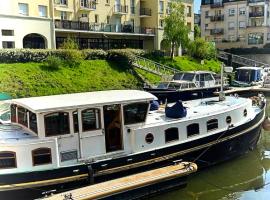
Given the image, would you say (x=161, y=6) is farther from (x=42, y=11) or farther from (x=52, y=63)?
(x=52, y=63)

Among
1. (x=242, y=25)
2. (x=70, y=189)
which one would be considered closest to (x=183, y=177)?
(x=70, y=189)

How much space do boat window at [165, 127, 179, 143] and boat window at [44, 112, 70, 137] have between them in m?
3.73

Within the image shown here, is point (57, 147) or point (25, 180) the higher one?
point (57, 147)

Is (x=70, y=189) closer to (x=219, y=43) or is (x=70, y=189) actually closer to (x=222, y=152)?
(x=222, y=152)

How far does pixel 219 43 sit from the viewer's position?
228ft

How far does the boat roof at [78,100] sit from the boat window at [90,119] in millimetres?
235

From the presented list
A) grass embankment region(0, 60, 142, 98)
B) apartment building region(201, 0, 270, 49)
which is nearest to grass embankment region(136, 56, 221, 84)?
grass embankment region(0, 60, 142, 98)

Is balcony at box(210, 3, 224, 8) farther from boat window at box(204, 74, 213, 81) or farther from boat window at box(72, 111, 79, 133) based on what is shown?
boat window at box(72, 111, 79, 133)

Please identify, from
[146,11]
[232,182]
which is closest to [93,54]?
[146,11]

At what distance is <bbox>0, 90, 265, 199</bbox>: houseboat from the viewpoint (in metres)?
10.6

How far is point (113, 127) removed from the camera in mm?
12055

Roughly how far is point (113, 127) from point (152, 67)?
2713 cm

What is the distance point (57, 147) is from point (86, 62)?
2377 centimetres

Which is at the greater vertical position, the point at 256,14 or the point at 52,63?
the point at 256,14
